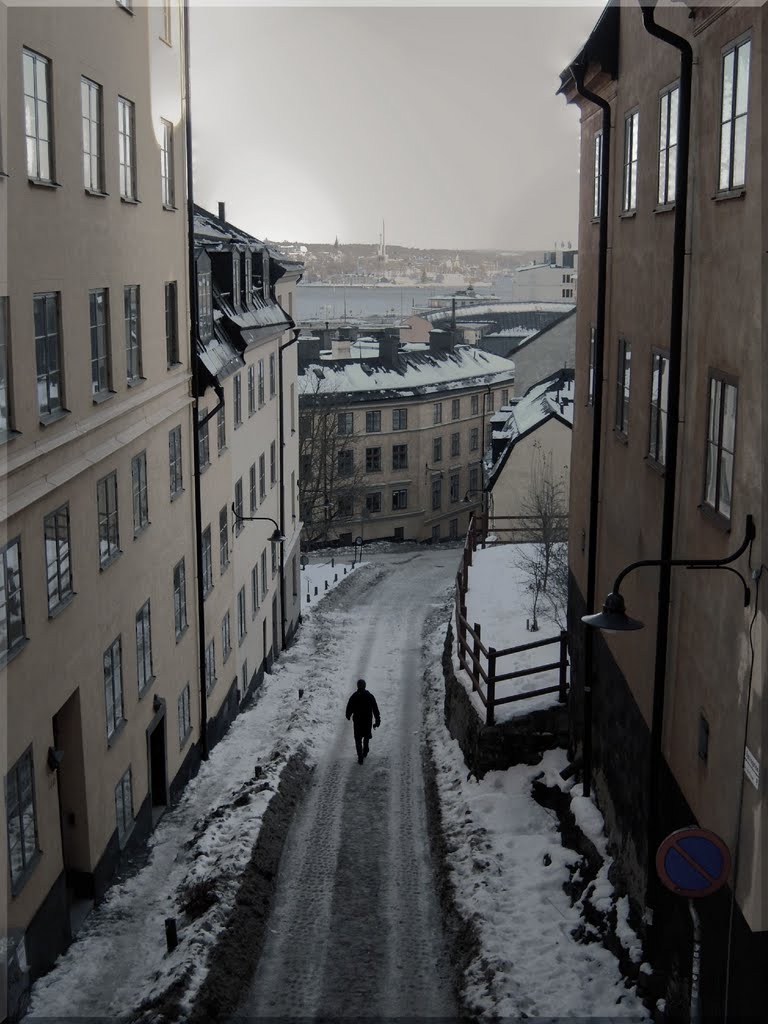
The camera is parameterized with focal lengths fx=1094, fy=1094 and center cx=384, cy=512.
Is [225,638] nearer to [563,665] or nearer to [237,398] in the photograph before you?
[237,398]

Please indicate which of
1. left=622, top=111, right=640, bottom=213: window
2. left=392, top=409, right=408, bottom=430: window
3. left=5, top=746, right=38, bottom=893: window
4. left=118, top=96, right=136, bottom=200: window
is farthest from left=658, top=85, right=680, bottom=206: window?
left=392, top=409, right=408, bottom=430: window

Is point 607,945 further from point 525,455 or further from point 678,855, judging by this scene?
point 525,455

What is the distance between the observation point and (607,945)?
11.3 meters

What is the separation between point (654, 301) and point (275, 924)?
8362mm

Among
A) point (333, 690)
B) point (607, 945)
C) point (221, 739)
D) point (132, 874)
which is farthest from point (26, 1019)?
point (333, 690)

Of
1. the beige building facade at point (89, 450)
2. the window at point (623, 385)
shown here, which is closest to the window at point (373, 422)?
the beige building facade at point (89, 450)

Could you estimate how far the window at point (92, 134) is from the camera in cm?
1328

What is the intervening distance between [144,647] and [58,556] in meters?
4.56

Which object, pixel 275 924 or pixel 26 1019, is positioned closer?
pixel 26 1019

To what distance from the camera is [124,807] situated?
1549 cm

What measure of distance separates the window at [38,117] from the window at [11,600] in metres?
3.88

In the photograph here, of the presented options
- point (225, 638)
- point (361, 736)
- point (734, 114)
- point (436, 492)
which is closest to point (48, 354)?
point (734, 114)

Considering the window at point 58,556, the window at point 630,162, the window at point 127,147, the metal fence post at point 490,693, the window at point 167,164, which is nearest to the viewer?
the window at point 58,556

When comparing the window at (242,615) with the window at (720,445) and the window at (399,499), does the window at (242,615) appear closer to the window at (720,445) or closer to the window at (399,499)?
the window at (720,445)
